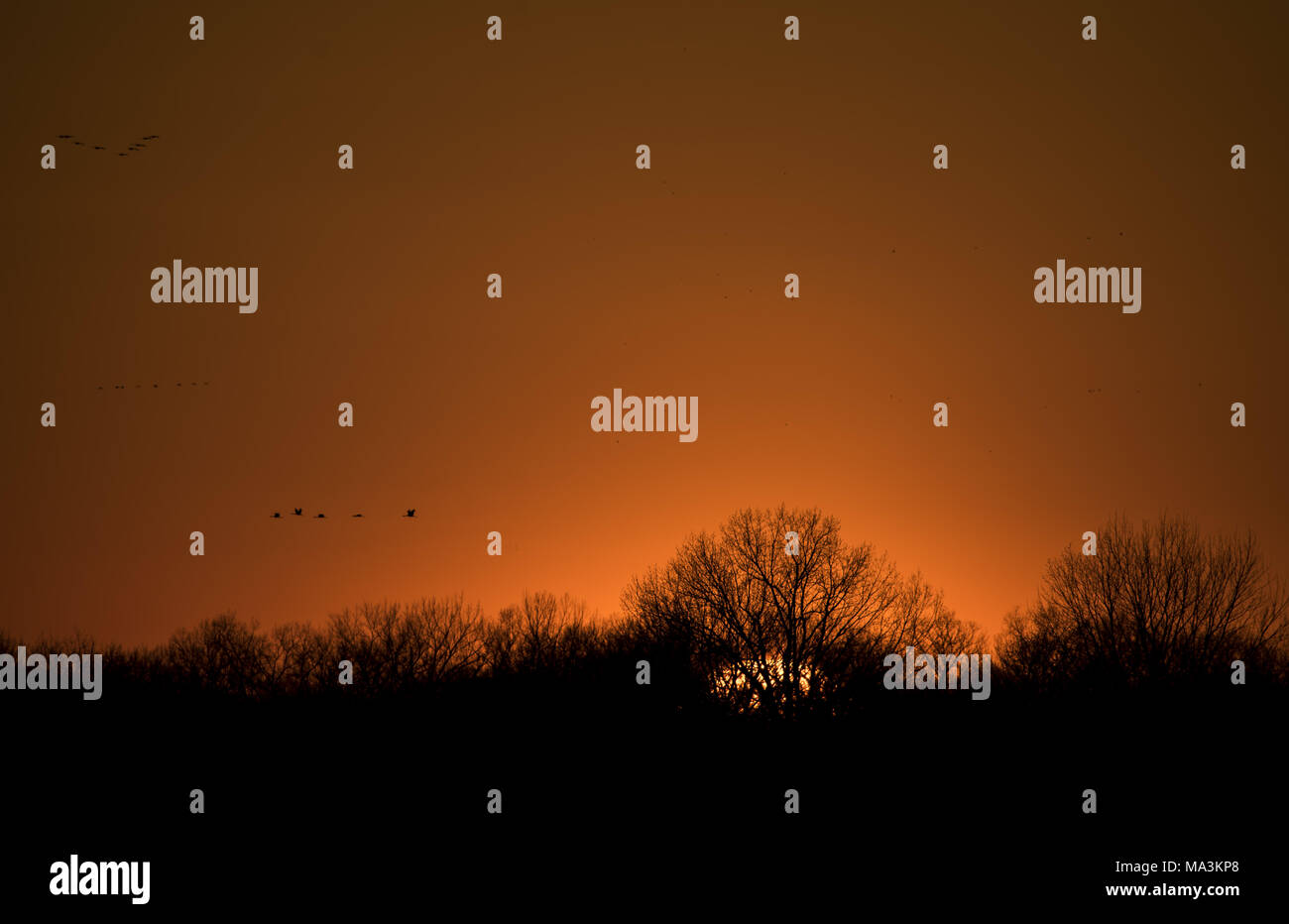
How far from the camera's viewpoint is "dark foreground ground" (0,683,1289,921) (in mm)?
44562

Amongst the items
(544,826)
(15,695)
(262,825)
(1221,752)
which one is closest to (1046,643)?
(1221,752)

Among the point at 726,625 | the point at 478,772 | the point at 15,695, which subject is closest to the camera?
the point at 478,772

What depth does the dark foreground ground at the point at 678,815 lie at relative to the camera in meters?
44.6

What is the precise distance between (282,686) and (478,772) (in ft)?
104

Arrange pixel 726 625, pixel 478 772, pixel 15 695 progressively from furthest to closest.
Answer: pixel 15 695
pixel 726 625
pixel 478 772

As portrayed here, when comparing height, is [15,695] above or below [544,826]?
above

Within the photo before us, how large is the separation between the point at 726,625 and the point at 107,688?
4260 centimetres

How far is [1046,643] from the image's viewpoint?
62.8m

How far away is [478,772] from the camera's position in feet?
196

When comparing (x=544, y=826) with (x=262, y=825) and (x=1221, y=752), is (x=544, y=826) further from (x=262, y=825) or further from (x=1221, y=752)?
(x=1221, y=752)

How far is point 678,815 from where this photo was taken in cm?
5466

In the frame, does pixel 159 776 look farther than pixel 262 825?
Yes
